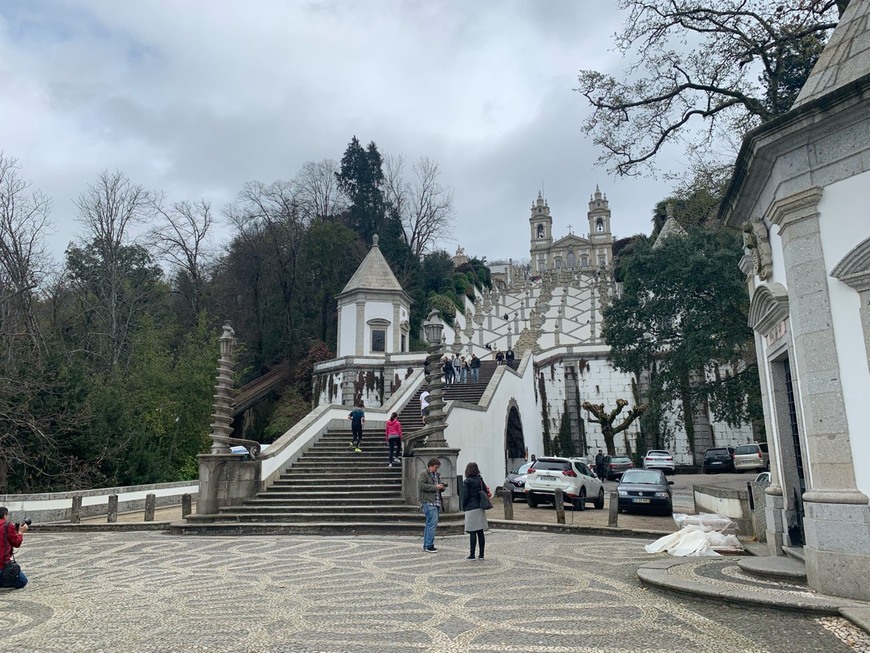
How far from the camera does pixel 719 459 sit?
27.8 metres

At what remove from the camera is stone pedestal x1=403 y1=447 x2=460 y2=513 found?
45.9ft

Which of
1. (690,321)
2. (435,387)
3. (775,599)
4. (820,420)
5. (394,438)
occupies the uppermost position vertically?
(690,321)

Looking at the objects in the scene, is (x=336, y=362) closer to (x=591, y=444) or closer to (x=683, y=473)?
(x=591, y=444)

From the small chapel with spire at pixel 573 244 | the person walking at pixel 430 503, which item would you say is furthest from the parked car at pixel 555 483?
the small chapel with spire at pixel 573 244

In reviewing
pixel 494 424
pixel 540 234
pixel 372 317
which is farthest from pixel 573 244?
pixel 494 424

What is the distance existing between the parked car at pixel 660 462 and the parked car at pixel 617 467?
31.7 inches

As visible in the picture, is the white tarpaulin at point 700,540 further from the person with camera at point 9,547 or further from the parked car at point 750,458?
the parked car at point 750,458

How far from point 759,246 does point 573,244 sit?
4061 inches

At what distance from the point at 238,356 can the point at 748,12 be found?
33872 mm

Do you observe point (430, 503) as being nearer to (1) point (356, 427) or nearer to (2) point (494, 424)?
(1) point (356, 427)

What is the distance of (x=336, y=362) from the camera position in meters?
33.8

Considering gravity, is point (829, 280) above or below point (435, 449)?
above

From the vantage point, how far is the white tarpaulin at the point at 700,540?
917 centimetres

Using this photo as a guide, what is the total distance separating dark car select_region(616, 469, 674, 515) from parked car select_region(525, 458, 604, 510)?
3.68ft
